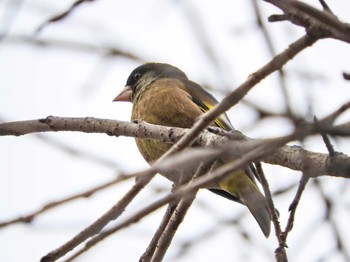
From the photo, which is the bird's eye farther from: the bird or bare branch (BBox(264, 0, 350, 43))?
bare branch (BBox(264, 0, 350, 43))

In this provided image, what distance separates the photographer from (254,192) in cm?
488

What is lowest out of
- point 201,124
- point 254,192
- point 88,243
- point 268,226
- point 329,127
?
point 88,243

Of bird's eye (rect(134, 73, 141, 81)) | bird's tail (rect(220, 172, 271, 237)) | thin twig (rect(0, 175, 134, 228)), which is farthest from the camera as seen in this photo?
bird's eye (rect(134, 73, 141, 81))

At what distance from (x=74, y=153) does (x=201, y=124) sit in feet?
2.32

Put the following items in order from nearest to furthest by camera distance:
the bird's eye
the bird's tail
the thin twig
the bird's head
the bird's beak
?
the thin twig → the bird's tail → the bird's head → the bird's beak → the bird's eye

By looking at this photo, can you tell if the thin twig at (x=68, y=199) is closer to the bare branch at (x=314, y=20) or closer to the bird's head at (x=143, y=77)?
the bare branch at (x=314, y=20)

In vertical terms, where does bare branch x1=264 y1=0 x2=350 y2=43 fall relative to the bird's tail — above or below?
below

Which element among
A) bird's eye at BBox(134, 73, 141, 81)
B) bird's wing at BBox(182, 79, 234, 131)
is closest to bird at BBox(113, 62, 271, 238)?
bird's wing at BBox(182, 79, 234, 131)

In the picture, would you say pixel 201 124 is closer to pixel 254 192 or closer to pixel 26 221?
pixel 26 221

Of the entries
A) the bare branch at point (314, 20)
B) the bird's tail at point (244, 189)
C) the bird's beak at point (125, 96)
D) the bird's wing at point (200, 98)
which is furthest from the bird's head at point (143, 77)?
the bare branch at point (314, 20)

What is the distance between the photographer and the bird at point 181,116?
4.80 m

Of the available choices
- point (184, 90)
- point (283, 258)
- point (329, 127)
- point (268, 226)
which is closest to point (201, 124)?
Result: point (329, 127)

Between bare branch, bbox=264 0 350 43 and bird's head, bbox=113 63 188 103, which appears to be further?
bird's head, bbox=113 63 188 103

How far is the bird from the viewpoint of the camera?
4.80m
